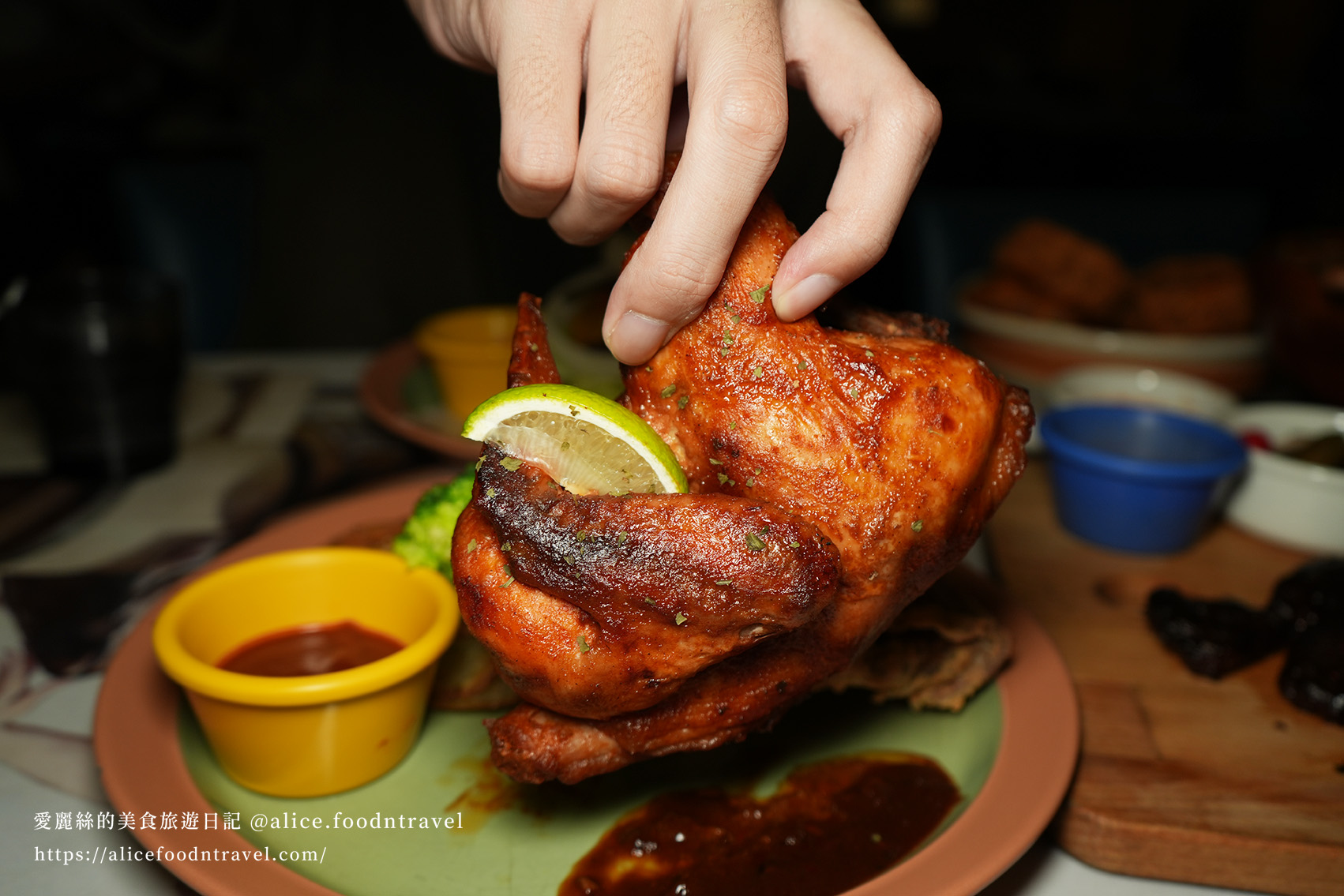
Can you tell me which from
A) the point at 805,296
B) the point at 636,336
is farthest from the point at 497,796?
the point at 805,296

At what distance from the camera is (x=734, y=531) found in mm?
1151

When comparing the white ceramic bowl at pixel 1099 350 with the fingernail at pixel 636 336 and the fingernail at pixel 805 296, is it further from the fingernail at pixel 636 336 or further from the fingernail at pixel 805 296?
the fingernail at pixel 636 336

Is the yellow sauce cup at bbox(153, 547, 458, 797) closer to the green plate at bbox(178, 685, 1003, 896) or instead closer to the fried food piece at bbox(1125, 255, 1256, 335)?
the green plate at bbox(178, 685, 1003, 896)

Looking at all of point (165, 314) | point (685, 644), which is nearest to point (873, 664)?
point (685, 644)

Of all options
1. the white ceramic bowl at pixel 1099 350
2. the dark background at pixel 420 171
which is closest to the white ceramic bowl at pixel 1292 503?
the white ceramic bowl at pixel 1099 350

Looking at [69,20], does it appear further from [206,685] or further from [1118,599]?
[1118,599]

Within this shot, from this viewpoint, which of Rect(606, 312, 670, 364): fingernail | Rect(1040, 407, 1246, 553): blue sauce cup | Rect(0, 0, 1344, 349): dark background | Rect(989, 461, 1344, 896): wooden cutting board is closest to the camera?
Rect(606, 312, 670, 364): fingernail

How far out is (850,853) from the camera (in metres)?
1.37

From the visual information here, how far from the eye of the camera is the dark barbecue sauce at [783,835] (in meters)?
1.33

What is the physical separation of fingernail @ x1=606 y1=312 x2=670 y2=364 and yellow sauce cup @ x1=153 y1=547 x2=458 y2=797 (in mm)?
579

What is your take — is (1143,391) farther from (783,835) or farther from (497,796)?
(497,796)

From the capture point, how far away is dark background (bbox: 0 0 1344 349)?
3949 mm

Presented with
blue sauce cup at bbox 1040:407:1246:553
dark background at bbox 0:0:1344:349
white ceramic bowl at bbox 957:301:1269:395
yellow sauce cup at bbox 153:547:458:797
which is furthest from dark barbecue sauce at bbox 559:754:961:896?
white ceramic bowl at bbox 957:301:1269:395

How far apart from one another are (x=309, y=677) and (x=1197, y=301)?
10.6 feet
